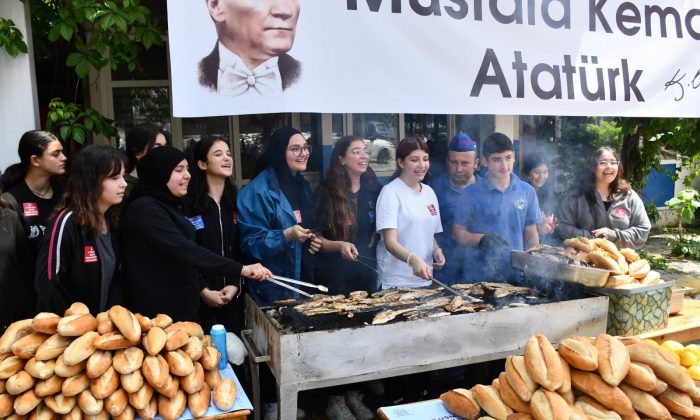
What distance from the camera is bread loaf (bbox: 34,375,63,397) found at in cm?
222

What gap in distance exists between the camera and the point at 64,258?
2.81 m

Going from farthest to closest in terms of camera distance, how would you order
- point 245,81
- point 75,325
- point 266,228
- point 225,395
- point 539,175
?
point 539,175
point 266,228
point 245,81
point 225,395
point 75,325

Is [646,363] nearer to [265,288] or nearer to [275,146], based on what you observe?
[265,288]

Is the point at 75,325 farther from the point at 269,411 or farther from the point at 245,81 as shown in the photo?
the point at 269,411

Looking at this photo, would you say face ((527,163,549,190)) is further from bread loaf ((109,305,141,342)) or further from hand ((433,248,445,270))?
bread loaf ((109,305,141,342))

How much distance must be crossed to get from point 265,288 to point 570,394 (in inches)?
89.2

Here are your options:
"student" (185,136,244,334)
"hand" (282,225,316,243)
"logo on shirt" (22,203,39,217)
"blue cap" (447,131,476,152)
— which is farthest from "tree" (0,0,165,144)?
"blue cap" (447,131,476,152)

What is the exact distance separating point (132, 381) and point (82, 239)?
940mm

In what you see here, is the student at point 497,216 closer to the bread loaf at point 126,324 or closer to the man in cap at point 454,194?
the man in cap at point 454,194

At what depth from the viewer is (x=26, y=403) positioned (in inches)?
86.7

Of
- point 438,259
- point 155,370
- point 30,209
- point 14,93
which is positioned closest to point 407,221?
point 438,259

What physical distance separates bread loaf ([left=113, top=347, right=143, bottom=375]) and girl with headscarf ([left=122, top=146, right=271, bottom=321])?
714 mm

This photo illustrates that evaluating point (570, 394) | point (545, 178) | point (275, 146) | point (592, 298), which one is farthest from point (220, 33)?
point (545, 178)

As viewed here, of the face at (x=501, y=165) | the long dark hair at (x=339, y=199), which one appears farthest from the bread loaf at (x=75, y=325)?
the face at (x=501, y=165)
